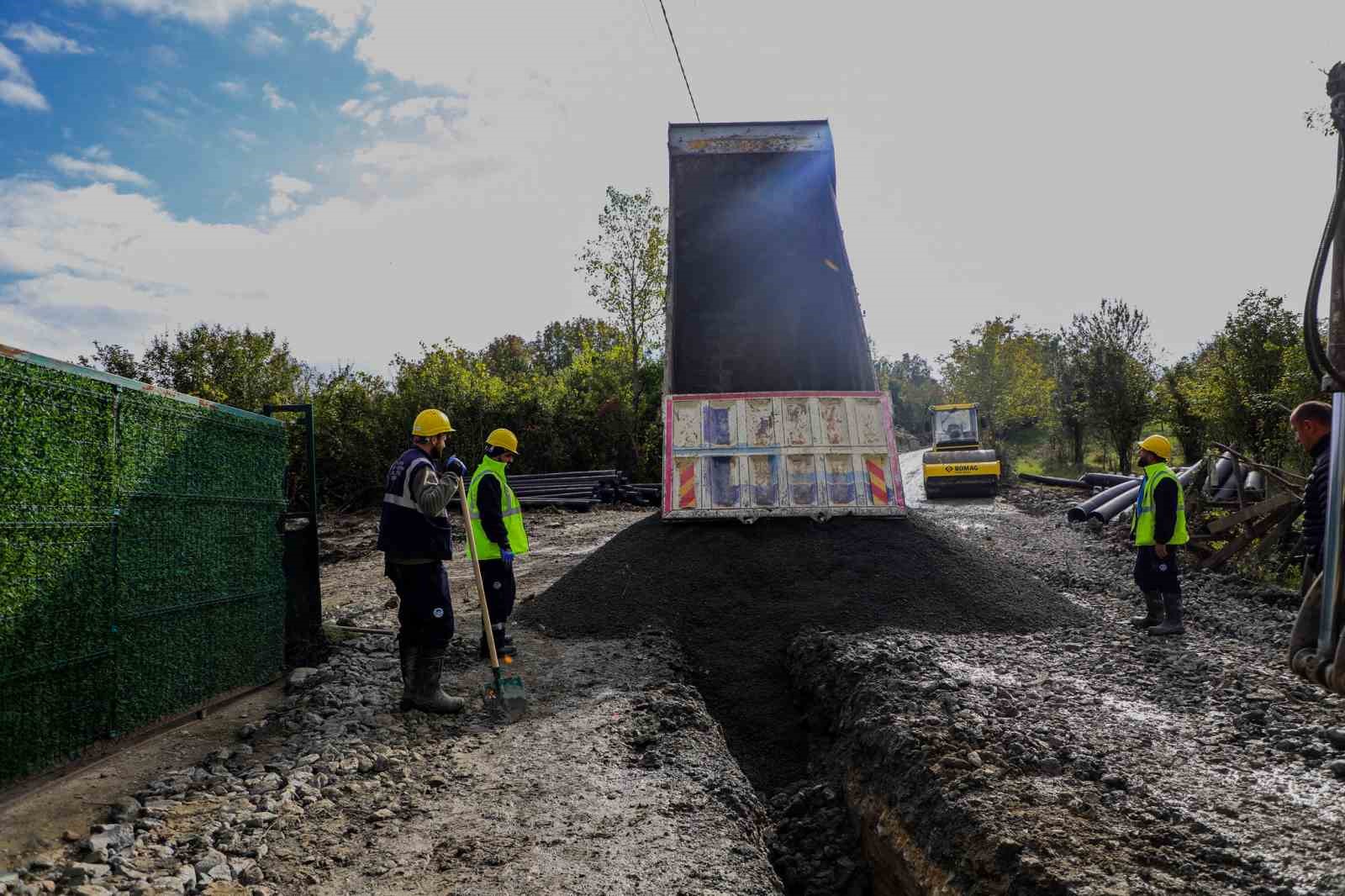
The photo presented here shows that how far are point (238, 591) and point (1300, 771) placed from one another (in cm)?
565

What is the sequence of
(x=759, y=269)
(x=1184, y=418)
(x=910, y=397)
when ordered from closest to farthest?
(x=759, y=269) < (x=1184, y=418) < (x=910, y=397)

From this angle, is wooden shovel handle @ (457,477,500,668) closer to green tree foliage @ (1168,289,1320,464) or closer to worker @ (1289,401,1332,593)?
worker @ (1289,401,1332,593)

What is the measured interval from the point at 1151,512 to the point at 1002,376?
34.1 meters

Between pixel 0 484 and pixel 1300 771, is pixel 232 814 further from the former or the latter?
pixel 1300 771

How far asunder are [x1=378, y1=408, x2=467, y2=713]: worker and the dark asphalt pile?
1783 millimetres

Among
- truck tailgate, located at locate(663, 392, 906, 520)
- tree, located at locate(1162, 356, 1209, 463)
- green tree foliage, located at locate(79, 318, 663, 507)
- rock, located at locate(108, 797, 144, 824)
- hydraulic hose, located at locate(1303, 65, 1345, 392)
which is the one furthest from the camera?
tree, located at locate(1162, 356, 1209, 463)

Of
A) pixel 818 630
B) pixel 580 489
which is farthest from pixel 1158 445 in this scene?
pixel 580 489

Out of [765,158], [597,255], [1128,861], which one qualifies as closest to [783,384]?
[765,158]

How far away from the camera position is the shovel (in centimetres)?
464

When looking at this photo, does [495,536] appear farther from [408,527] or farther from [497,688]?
[497,688]

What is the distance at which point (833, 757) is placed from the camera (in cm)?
443

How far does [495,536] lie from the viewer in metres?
5.64

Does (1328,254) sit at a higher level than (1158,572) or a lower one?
higher

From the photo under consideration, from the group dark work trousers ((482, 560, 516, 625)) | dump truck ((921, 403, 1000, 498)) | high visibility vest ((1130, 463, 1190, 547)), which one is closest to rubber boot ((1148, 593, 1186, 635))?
high visibility vest ((1130, 463, 1190, 547))
